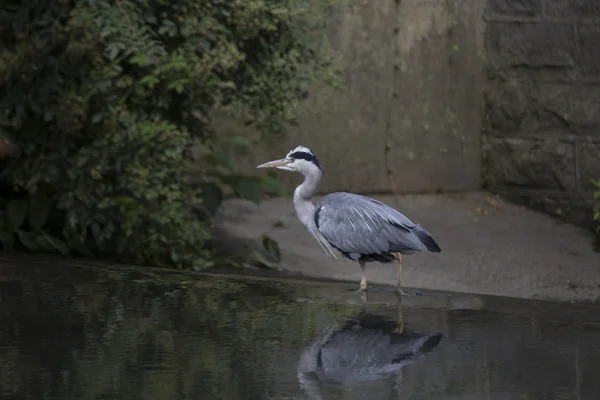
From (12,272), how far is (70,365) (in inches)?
84.0

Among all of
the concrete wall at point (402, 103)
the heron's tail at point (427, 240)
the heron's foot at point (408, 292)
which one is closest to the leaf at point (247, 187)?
the concrete wall at point (402, 103)

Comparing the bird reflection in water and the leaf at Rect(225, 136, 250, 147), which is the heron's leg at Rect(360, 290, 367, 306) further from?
the leaf at Rect(225, 136, 250, 147)

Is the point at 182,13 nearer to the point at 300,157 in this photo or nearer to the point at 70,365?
the point at 300,157

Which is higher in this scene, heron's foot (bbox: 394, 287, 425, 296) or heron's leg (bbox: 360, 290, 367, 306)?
heron's leg (bbox: 360, 290, 367, 306)

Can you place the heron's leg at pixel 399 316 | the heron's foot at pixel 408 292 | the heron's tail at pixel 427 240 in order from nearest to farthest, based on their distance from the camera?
the heron's leg at pixel 399 316 → the heron's tail at pixel 427 240 → the heron's foot at pixel 408 292

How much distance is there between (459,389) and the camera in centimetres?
443

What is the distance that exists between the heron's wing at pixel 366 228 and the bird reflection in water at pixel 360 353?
675 mm

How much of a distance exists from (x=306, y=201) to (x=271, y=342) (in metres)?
1.82

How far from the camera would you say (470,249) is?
29.0 ft

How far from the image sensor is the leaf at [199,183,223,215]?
319 inches

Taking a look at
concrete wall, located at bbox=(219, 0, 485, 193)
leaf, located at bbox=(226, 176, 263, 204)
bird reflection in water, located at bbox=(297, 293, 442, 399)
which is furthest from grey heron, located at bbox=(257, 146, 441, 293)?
concrete wall, located at bbox=(219, 0, 485, 193)

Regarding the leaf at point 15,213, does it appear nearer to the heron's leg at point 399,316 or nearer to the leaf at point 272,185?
the leaf at point 272,185

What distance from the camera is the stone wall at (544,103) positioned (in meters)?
9.50

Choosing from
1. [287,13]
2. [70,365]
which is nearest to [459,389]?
[70,365]
